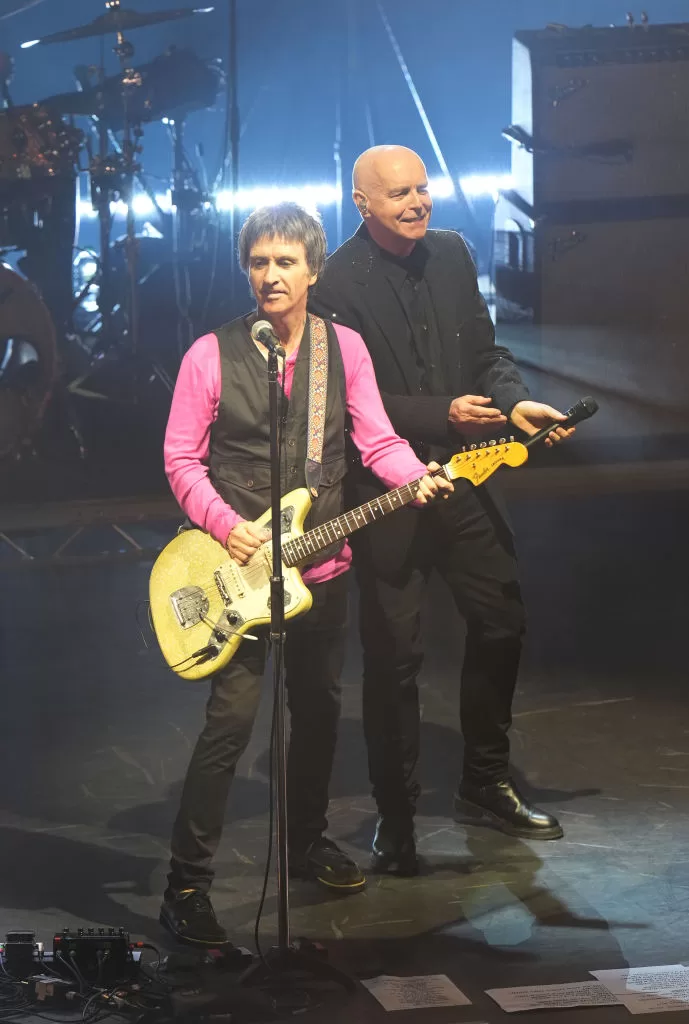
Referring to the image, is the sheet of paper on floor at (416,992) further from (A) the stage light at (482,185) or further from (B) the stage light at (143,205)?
(B) the stage light at (143,205)

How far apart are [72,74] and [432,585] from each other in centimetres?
288

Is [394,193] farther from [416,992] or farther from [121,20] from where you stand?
[121,20]

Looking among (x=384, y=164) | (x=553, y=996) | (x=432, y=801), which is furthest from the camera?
(x=432, y=801)

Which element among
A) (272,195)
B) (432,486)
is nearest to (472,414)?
(432,486)

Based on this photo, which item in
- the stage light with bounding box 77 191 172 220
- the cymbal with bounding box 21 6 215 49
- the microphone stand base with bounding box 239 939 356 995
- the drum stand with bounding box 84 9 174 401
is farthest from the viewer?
the stage light with bounding box 77 191 172 220

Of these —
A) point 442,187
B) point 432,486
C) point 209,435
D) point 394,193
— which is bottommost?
point 432,486

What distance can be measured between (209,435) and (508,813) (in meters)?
1.42

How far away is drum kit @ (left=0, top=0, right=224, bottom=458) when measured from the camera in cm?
615

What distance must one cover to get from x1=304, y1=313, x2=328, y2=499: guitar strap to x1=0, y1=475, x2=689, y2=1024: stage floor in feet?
1.91

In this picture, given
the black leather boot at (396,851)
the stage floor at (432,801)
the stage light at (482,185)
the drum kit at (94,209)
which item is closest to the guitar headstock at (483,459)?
the stage floor at (432,801)

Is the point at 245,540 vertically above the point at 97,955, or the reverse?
the point at 245,540

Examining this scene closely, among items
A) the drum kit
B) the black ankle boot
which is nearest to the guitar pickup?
the black ankle boot

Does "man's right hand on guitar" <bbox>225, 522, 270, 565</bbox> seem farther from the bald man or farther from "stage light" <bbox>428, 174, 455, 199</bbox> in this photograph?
"stage light" <bbox>428, 174, 455, 199</bbox>

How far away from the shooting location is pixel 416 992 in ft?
10.8
